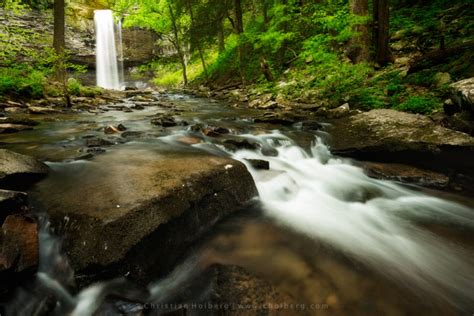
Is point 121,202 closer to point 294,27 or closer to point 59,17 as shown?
point 59,17

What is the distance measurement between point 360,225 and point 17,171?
152 inches

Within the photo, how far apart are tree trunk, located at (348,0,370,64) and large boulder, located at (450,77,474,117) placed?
4728 mm

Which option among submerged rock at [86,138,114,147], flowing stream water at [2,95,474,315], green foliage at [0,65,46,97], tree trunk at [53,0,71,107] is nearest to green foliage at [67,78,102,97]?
tree trunk at [53,0,71,107]

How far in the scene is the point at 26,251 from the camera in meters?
2.00

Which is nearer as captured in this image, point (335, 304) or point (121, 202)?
point (335, 304)

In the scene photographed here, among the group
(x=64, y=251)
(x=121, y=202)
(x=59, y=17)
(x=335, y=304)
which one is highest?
(x=59, y=17)

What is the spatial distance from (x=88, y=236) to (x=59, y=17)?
1308cm

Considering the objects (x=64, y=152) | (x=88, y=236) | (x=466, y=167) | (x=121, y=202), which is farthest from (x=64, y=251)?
(x=466, y=167)

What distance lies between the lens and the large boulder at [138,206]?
2074 millimetres

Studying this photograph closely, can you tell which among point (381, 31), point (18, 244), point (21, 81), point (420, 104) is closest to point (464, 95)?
point (420, 104)

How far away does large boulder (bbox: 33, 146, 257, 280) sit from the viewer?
2.07m

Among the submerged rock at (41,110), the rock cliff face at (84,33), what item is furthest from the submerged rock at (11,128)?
the rock cliff face at (84,33)

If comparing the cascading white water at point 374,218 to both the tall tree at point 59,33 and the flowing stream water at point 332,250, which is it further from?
the tall tree at point 59,33

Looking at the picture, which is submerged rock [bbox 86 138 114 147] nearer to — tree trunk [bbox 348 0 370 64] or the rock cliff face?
tree trunk [bbox 348 0 370 64]
